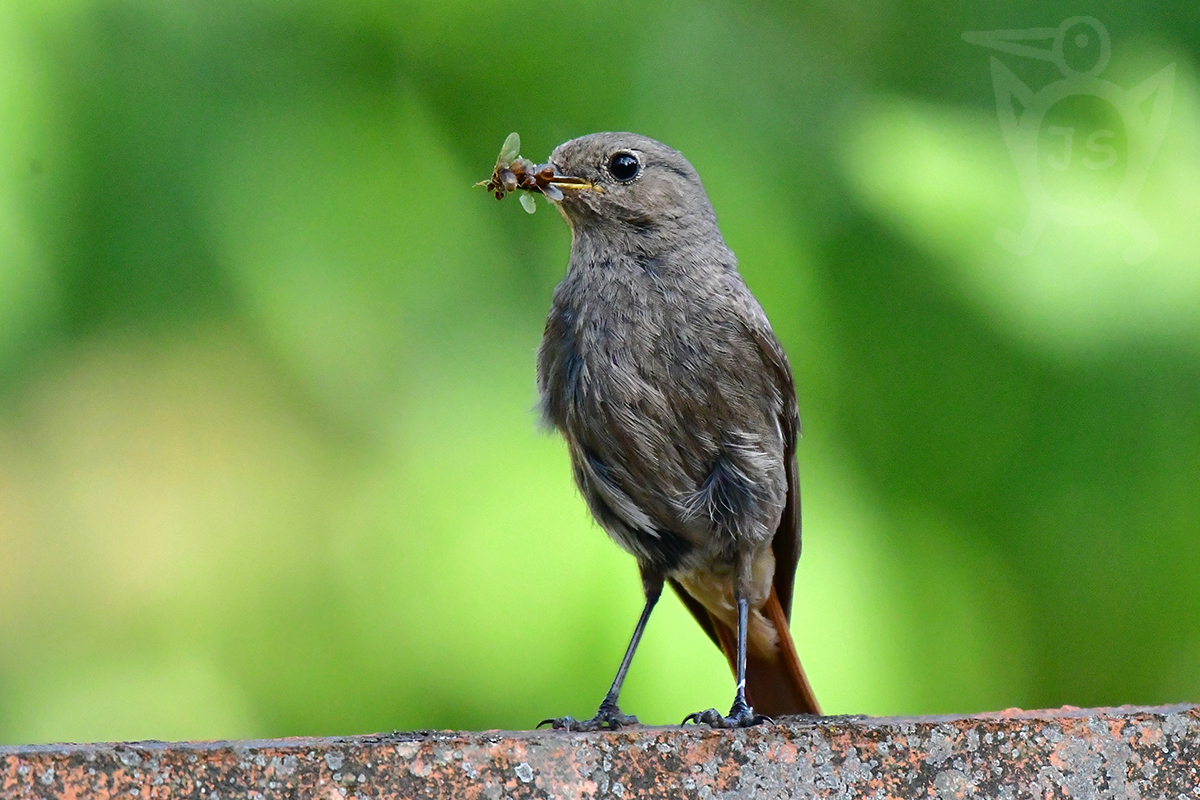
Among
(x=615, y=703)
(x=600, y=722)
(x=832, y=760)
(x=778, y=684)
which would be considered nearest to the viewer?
(x=832, y=760)

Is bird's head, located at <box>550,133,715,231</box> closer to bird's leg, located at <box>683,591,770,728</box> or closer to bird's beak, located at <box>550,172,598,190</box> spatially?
bird's beak, located at <box>550,172,598,190</box>

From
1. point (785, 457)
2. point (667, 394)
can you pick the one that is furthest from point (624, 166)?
point (785, 457)

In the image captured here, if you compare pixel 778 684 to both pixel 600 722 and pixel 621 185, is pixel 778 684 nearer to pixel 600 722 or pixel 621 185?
pixel 600 722

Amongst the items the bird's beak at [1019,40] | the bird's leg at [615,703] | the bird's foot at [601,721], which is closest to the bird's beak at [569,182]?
the bird's leg at [615,703]

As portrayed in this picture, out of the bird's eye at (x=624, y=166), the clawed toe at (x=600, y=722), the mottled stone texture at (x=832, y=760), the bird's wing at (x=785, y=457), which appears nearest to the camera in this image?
the mottled stone texture at (x=832, y=760)

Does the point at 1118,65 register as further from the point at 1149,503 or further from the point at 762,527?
the point at 762,527

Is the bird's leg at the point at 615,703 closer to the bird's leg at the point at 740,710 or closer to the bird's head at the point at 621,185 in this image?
the bird's leg at the point at 740,710

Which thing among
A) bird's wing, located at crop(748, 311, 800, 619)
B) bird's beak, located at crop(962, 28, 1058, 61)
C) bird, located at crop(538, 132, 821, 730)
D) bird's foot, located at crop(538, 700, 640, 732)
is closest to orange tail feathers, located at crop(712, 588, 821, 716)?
bird, located at crop(538, 132, 821, 730)
